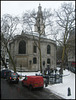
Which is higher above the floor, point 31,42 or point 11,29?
point 11,29

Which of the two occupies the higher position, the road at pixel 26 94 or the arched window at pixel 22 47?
the arched window at pixel 22 47

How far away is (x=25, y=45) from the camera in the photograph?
31.5 meters

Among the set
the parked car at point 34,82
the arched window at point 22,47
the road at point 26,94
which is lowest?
the road at point 26,94

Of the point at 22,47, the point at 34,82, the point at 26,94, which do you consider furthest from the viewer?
the point at 22,47

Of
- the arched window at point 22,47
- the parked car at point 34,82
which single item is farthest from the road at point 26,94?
the arched window at point 22,47

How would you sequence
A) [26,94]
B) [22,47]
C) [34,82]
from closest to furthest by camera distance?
[26,94], [34,82], [22,47]

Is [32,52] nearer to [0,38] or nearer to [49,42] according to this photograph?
[49,42]

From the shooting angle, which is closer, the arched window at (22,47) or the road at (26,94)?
the road at (26,94)

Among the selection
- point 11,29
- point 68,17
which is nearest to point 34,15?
point 11,29

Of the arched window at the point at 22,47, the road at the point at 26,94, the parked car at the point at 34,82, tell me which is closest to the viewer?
the road at the point at 26,94

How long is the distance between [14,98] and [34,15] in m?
20.3

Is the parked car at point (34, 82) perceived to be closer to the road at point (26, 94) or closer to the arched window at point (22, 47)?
the road at point (26, 94)

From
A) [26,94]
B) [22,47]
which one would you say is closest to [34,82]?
[26,94]

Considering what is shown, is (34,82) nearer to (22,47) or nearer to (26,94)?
(26,94)
